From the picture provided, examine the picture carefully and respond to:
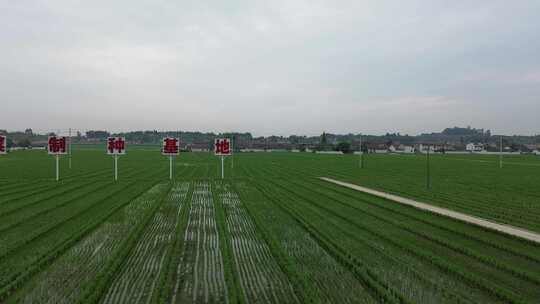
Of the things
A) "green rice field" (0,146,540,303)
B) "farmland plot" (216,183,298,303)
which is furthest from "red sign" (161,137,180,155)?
"farmland plot" (216,183,298,303)

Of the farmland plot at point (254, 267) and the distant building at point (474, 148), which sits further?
the distant building at point (474, 148)

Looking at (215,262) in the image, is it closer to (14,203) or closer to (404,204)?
(404,204)

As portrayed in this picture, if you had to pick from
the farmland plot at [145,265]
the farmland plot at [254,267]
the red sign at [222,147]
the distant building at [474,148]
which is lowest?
the farmland plot at [254,267]

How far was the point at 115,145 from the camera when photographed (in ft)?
76.9

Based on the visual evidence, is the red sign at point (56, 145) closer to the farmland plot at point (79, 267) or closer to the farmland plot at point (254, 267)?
the farmland plot at point (79, 267)

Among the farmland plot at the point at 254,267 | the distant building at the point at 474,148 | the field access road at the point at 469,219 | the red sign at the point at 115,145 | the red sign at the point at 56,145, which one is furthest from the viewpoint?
the distant building at the point at 474,148

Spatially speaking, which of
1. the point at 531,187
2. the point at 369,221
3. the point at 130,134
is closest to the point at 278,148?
the point at 130,134

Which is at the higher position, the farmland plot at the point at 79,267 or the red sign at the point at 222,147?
the red sign at the point at 222,147

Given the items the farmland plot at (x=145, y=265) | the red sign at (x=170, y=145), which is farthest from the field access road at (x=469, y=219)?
the red sign at (x=170, y=145)

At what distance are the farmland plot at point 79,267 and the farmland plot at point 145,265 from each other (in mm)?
353

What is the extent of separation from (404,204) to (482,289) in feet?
27.7

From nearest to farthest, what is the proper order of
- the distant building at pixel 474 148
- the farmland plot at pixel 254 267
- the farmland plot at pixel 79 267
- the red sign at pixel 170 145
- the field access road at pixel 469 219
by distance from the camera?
1. the farmland plot at pixel 79 267
2. the farmland plot at pixel 254 267
3. the field access road at pixel 469 219
4. the red sign at pixel 170 145
5. the distant building at pixel 474 148

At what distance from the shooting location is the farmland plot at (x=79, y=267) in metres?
5.67

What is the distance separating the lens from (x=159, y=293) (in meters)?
5.71
